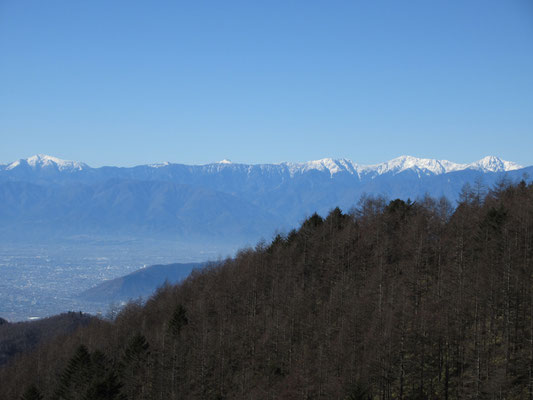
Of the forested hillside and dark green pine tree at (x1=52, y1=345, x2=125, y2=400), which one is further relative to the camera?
dark green pine tree at (x1=52, y1=345, x2=125, y2=400)

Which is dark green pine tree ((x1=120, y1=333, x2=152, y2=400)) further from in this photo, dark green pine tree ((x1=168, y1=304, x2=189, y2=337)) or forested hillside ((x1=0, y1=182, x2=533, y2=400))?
dark green pine tree ((x1=168, y1=304, x2=189, y2=337))

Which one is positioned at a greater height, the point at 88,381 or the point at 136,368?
the point at 88,381

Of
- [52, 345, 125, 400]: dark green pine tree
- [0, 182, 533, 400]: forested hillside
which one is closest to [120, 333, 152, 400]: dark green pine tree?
[0, 182, 533, 400]: forested hillside

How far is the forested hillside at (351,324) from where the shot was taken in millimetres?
Result: 58406

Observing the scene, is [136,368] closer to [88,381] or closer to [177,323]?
[88,381]

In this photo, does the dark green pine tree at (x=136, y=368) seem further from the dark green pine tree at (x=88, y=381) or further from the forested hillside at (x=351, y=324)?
the dark green pine tree at (x=88, y=381)

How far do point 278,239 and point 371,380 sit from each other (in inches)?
2371

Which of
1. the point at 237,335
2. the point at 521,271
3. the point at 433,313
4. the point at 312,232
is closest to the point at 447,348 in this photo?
the point at 433,313

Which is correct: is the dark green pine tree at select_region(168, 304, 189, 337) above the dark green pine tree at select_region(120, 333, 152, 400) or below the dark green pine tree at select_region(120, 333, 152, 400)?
above

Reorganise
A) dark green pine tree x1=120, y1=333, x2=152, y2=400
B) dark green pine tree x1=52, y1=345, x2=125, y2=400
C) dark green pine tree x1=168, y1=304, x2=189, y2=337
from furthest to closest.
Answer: dark green pine tree x1=168, y1=304, x2=189, y2=337 < dark green pine tree x1=120, y1=333, x2=152, y2=400 < dark green pine tree x1=52, y1=345, x2=125, y2=400

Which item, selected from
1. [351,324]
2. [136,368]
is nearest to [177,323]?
[136,368]

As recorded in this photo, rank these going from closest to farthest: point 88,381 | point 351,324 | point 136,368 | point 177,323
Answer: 1. point 351,324
2. point 88,381
3. point 136,368
4. point 177,323

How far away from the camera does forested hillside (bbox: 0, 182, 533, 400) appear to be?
192 feet

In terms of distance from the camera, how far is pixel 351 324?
6800 centimetres
